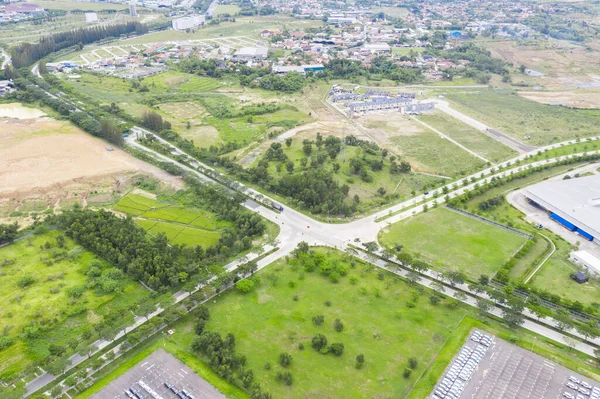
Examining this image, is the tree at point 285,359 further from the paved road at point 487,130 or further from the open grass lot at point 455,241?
the paved road at point 487,130

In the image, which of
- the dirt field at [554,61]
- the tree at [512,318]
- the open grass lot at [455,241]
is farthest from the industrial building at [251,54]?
the tree at [512,318]

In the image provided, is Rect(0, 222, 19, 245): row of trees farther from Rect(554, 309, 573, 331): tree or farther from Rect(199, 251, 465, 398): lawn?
Rect(554, 309, 573, 331): tree

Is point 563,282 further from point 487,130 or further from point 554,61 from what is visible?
point 554,61

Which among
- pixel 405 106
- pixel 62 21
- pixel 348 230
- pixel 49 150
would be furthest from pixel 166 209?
pixel 62 21

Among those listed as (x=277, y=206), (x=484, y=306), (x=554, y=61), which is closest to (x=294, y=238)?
(x=277, y=206)

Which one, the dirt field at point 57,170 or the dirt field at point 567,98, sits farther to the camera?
the dirt field at point 567,98

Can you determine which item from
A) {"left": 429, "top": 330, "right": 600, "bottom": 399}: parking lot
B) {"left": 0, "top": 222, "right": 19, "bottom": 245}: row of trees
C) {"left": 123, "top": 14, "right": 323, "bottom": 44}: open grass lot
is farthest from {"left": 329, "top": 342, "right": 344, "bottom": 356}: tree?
{"left": 123, "top": 14, "right": 323, "bottom": 44}: open grass lot

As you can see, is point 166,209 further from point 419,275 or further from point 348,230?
point 419,275
